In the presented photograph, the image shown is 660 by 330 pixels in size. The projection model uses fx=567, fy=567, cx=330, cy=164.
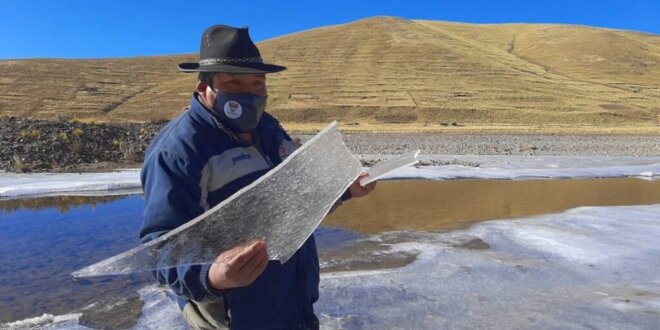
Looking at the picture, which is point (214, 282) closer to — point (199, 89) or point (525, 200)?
point (199, 89)

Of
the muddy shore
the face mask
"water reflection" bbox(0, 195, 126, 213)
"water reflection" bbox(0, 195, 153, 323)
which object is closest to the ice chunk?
the face mask

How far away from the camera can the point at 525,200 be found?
34.9 feet

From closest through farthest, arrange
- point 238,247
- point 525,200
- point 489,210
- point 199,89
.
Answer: point 238,247, point 199,89, point 489,210, point 525,200

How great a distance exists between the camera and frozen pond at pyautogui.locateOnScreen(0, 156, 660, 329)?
451cm

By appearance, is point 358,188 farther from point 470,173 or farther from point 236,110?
point 470,173

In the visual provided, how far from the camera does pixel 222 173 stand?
199 cm

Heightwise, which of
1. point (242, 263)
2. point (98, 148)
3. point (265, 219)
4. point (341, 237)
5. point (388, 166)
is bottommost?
point (341, 237)

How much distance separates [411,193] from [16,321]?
313 inches

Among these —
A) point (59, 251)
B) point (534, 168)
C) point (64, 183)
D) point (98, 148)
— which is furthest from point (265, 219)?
point (98, 148)

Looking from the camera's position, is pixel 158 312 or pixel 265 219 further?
pixel 158 312

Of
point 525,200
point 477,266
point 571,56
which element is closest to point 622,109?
point 571,56

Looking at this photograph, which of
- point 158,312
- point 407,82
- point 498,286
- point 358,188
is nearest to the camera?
point 358,188

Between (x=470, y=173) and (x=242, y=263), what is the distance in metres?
13.1

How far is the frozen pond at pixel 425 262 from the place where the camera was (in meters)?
4.51
